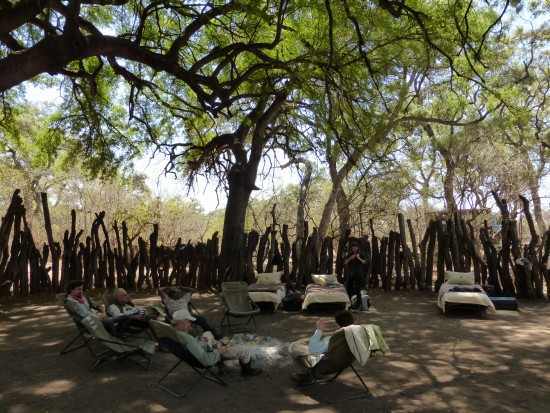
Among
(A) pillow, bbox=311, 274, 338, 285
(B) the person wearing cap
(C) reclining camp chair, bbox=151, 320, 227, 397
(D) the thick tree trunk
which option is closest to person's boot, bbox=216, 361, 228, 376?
(B) the person wearing cap

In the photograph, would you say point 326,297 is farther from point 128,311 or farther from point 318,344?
point 318,344

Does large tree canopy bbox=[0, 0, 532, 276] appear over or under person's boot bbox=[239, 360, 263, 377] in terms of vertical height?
Answer: over

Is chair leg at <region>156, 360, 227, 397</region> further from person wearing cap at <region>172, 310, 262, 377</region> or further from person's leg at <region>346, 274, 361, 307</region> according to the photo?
person's leg at <region>346, 274, 361, 307</region>

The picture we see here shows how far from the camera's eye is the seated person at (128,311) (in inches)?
210

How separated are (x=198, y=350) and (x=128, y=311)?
218 cm

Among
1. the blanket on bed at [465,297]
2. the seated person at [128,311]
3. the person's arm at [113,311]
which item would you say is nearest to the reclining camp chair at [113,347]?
the seated person at [128,311]

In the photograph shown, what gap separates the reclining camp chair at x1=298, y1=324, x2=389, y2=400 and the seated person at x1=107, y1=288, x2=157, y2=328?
2.29 m

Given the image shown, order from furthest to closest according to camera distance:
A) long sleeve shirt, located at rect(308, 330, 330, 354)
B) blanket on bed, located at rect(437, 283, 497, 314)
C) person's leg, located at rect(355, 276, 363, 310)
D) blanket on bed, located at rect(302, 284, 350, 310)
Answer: person's leg, located at rect(355, 276, 363, 310), blanket on bed, located at rect(302, 284, 350, 310), blanket on bed, located at rect(437, 283, 497, 314), long sleeve shirt, located at rect(308, 330, 330, 354)

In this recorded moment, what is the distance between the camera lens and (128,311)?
5656 millimetres

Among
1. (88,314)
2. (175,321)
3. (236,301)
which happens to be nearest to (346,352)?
(175,321)

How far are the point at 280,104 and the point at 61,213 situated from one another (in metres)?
15.8

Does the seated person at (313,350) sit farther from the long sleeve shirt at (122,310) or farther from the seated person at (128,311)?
the long sleeve shirt at (122,310)

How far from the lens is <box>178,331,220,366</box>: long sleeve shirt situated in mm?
3832

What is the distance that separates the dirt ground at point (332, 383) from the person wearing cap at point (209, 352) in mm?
141
